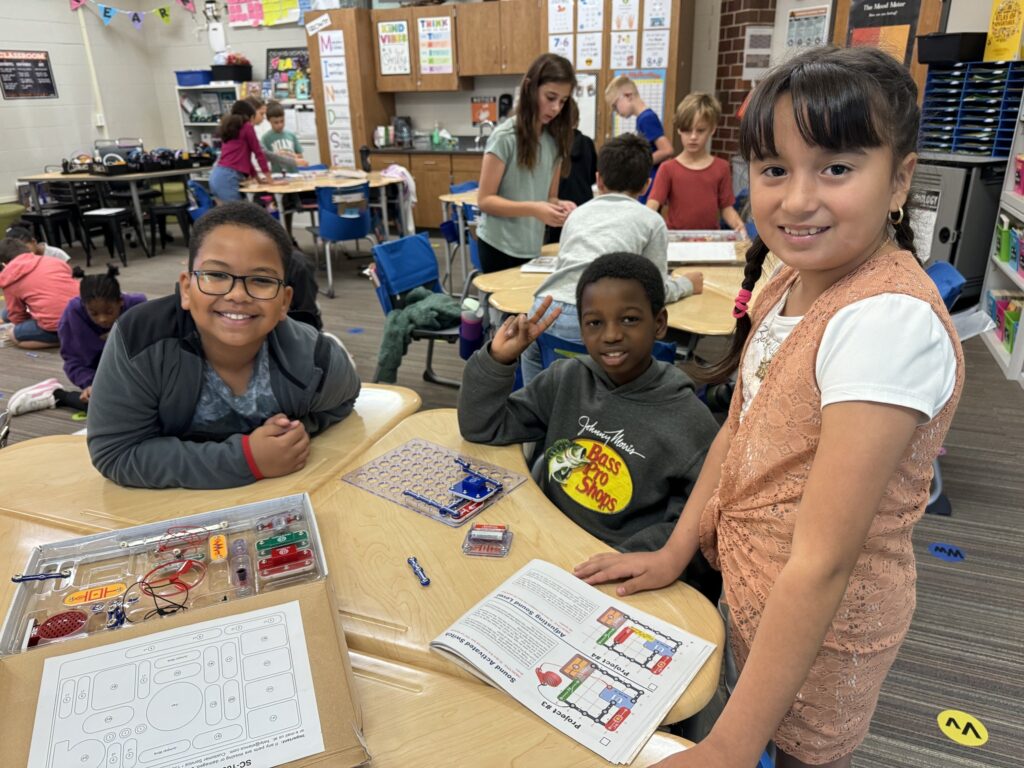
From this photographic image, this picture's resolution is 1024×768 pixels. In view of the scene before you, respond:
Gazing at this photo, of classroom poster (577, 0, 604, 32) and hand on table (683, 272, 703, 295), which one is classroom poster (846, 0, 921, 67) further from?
hand on table (683, 272, 703, 295)

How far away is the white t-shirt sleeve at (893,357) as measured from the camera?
0.61 m

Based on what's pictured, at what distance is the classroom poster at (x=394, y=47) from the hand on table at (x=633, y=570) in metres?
7.24

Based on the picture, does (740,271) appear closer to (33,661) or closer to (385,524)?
(385,524)

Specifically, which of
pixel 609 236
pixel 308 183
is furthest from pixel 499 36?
pixel 609 236

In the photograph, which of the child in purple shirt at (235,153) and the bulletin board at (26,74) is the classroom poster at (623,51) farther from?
the bulletin board at (26,74)

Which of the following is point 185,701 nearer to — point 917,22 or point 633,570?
point 633,570

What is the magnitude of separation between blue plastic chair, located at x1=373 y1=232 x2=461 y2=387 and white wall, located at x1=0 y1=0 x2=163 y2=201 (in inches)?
263

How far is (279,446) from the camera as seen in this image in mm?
1289

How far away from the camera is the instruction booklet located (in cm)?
76

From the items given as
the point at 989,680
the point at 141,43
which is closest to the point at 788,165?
the point at 989,680

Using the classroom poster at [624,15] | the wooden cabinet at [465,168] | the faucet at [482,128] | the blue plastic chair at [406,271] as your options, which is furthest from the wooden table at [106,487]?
the faucet at [482,128]

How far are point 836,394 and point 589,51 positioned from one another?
254 inches

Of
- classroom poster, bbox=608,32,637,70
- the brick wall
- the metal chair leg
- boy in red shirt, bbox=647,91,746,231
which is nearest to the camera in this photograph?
boy in red shirt, bbox=647,91,746,231

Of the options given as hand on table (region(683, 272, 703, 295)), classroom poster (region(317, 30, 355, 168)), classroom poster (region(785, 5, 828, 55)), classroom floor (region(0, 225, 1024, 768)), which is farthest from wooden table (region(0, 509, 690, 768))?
classroom poster (region(317, 30, 355, 168))
